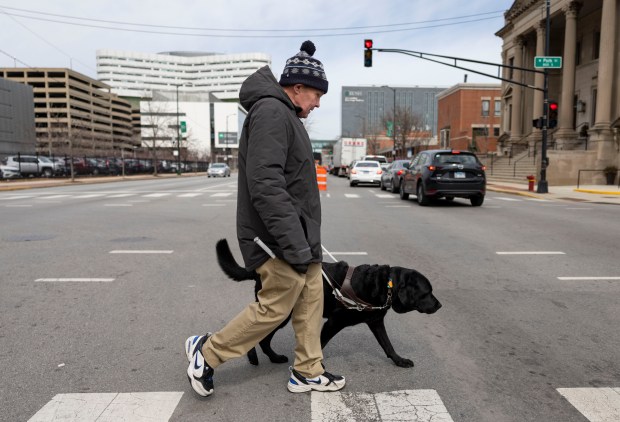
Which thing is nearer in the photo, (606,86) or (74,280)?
(74,280)

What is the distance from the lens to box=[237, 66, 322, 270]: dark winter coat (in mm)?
2553

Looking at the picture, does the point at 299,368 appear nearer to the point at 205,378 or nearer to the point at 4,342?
the point at 205,378

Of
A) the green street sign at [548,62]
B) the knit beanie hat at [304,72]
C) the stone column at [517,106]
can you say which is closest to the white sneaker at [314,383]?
the knit beanie hat at [304,72]

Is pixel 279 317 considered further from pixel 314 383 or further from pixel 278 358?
pixel 278 358

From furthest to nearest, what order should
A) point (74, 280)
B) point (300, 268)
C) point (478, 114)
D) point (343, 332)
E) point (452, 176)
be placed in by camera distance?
point (478, 114)
point (452, 176)
point (74, 280)
point (343, 332)
point (300, 268)

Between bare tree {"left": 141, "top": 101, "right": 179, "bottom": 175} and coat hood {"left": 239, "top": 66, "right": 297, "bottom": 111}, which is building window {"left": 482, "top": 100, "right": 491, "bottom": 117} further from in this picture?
coat hood {"left": 239, "top": 66, "right": 297, "bottom": 111}

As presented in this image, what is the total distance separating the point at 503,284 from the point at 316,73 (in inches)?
156

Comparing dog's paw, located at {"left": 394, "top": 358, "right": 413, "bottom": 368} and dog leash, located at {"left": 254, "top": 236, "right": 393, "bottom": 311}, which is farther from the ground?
dog leash, located at {"left": 254, "top": 236, "right": 393, "bottom": 311}

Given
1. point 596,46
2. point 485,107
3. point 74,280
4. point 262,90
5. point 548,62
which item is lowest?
point 74,280

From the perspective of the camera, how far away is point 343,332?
4.10 m

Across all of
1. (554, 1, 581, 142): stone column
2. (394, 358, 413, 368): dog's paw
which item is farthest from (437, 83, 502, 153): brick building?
(394, 358, 413, 368): dog's paw

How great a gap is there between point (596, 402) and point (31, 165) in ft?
136

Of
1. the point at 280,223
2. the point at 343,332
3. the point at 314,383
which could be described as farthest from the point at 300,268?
the point at 343,332

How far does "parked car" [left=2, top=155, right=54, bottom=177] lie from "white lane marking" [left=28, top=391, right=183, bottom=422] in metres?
38.0
